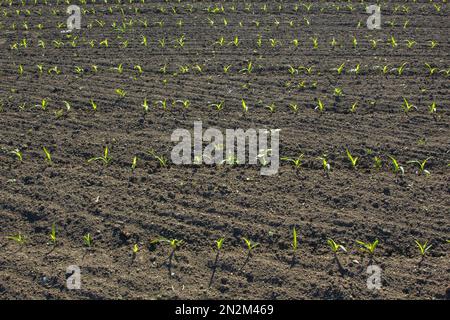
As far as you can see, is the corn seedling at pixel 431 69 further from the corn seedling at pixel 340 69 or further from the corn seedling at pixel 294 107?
the corn seedling at pixel 294 107

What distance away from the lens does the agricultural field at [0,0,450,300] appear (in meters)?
3.80

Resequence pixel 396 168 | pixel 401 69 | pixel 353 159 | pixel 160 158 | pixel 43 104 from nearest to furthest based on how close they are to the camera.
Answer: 1. pixel 396 168
2. pixel 353 159
3. pixel 160 158
4. pixel 43 104
5. pixel 401 69

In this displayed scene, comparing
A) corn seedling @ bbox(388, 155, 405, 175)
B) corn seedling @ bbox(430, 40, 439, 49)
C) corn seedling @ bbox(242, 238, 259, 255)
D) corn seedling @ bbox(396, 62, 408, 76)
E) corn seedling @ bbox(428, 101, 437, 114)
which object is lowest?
corn seedling @ bbox(242, 238, 259, 255)

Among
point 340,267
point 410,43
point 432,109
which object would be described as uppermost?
point 410,43

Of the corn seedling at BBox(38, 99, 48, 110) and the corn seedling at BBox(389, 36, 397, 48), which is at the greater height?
the corn seedling at BBox(389, 36, 397, 48)

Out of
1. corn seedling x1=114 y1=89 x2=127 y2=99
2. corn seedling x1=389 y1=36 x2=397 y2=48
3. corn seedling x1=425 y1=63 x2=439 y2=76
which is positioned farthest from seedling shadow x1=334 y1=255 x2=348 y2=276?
corn seedling x1=389 y1=36 x2=397 y2=48

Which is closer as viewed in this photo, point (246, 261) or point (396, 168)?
point (246, 261)

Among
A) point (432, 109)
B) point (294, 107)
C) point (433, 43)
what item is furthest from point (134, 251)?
point (433, 43)

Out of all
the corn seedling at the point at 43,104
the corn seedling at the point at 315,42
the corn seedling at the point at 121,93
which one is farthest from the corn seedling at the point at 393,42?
the corn seedling at the point at 43,104

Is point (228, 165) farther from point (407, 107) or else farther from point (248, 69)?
point (407, 107)

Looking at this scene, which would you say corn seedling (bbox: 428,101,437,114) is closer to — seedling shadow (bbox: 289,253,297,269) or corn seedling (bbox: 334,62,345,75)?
corn seedling (bbox: 334,62,345,75)

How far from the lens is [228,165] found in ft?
16.4

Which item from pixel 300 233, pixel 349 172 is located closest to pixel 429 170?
pixel 349 172

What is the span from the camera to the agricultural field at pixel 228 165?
3801 mm
